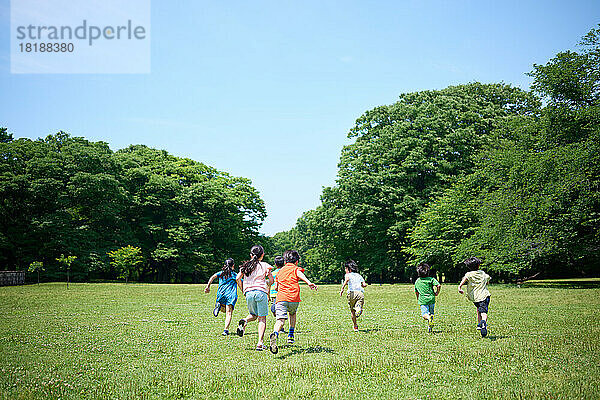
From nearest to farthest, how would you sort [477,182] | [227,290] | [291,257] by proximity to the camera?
[291,257] < [227,290] < [477,182]

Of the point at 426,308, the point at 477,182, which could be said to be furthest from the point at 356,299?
the point at 477,182

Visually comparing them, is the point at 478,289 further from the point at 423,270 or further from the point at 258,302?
the point at 258,302

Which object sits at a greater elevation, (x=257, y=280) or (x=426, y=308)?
(x=257, y=280)

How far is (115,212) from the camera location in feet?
171

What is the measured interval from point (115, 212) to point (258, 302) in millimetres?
45917

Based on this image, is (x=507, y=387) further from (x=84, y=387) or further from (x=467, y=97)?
(x=467, y=97)

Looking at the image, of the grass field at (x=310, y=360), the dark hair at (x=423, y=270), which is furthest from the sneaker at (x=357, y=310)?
the dark hair at (x=423, y=270)

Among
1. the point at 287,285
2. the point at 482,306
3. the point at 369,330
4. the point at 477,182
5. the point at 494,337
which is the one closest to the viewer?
the point at 287,285

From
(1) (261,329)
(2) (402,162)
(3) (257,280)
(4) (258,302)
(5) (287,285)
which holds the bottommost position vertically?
(1) (261,329)

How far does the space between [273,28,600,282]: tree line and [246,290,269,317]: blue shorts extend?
24816 millimetres

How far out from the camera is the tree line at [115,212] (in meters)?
47.8

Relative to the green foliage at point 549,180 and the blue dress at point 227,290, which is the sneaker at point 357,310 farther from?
the green foliage at point 549,180

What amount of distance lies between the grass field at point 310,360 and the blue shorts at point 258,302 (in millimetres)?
845

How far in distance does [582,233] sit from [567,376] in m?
28.4
